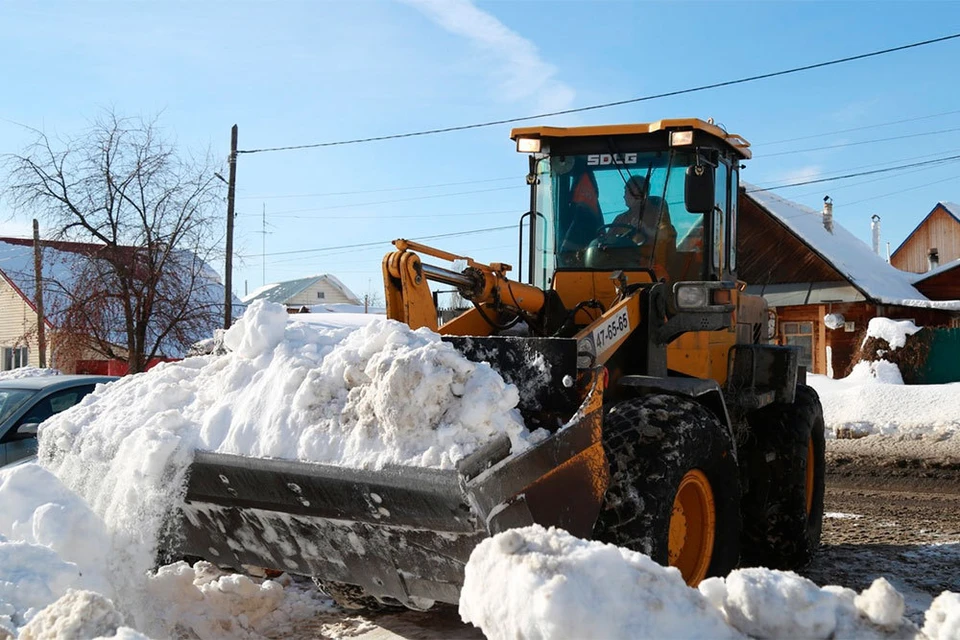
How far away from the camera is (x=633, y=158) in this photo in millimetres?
5473

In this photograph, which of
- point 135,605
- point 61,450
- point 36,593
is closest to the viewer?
point 36,593

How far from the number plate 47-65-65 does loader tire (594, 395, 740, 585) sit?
0.29 m

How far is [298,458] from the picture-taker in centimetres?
362

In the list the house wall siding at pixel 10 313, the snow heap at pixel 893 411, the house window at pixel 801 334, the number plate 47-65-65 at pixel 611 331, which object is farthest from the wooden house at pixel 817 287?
the house wall siding at pixel 10 313

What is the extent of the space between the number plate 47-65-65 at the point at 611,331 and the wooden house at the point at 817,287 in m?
19.2

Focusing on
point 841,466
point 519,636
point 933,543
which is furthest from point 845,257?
point 519,636

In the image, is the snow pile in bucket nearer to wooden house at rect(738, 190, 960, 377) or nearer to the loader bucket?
the loader bucket

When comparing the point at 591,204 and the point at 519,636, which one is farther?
the point at 591,204

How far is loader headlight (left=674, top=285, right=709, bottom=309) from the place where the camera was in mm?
4551

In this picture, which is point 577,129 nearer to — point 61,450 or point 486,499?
point 486,499

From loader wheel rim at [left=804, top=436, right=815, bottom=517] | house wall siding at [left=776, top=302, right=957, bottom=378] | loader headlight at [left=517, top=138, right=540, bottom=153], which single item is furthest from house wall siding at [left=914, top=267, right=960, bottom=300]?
loader headlight at [left=517, top=138, right=540, bottom=153]

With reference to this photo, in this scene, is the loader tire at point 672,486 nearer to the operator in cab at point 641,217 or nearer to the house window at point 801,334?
the operator in cab at point 641,217

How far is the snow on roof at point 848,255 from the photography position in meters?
23.4

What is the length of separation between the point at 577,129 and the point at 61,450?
3409mm
